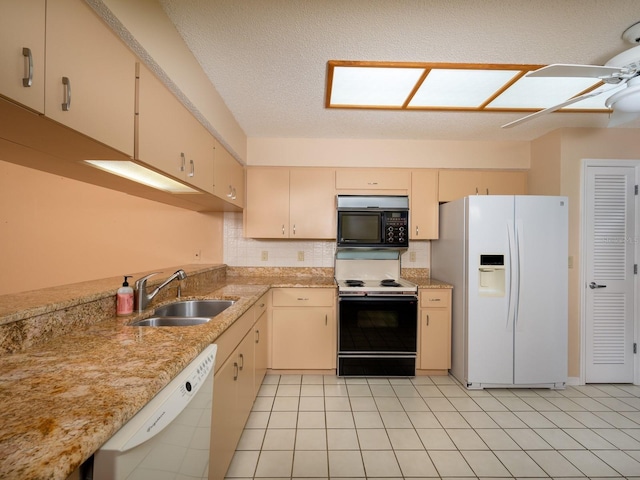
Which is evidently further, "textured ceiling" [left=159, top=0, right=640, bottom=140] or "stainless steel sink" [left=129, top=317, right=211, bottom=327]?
"stainless steel sink" [left=129, top=317, right=211, bottom=327]

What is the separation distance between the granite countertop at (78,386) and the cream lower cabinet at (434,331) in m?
2.08

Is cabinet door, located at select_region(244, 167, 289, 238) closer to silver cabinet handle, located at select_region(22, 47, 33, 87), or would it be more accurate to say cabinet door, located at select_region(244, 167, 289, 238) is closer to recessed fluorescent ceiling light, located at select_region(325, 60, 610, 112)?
recessed fluorescent ceiling light, located at select_region(325, 60, 610, 112)

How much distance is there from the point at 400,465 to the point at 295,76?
252cm

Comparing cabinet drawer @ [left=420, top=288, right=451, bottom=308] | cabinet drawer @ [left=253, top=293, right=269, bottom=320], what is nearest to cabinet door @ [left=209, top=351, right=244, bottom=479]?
cabinet drawer @ [left=253, top=293, right=269, bottom=320]

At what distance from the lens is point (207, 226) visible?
3275mm

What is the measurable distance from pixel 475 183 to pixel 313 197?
1.76 m

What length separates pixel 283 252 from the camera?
133 inches

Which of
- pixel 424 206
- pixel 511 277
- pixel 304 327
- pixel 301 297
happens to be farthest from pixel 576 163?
pixel 304 327

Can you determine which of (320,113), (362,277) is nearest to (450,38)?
(320,113)

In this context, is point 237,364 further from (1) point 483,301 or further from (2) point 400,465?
(1) point 483,301

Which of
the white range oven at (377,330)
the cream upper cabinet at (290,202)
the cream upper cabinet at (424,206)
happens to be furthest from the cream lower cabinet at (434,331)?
the cream upper cabinet at (290,202)

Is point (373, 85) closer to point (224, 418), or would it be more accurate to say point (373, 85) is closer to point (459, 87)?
point (459, 87)

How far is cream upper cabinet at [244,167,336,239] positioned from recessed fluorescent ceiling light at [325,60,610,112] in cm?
91

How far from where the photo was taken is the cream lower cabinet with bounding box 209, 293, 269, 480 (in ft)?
4.51
